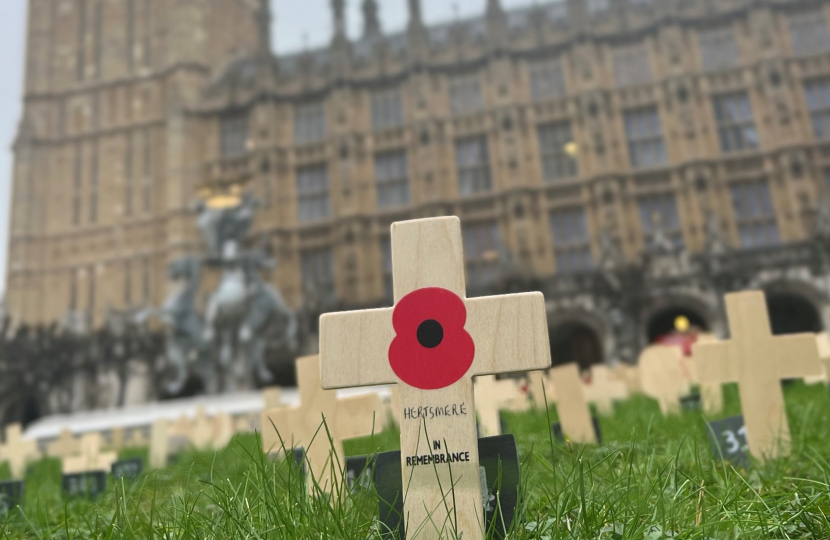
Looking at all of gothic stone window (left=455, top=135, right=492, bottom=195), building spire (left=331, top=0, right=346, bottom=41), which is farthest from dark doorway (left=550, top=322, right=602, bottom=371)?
building spire (left=331, top=0, right=346, bottom=41)

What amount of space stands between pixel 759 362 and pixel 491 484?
1486mm

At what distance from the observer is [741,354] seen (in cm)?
258

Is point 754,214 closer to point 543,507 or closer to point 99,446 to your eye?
point 99,446

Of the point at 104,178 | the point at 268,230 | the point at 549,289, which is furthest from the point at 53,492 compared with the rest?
the point at 104,178

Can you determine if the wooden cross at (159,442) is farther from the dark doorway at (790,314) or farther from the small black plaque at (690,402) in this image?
the dark doorway at (790,314)

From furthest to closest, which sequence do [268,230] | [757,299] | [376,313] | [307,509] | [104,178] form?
[104,178]
[268,230]
[757,299]
[376,313]
[307,509]

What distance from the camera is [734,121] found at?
22641 millimetres

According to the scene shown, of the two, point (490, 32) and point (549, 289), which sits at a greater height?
point (490, 32)

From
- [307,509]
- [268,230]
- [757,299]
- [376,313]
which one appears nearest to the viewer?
[307,509]

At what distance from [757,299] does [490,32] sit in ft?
77.6

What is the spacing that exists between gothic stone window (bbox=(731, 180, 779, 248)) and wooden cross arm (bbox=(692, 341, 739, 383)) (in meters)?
20.8

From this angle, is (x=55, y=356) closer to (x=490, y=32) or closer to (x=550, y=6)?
(x=490, y=32)

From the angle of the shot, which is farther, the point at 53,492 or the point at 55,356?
the point at 55,356

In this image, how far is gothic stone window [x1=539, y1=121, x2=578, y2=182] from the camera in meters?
23.4
